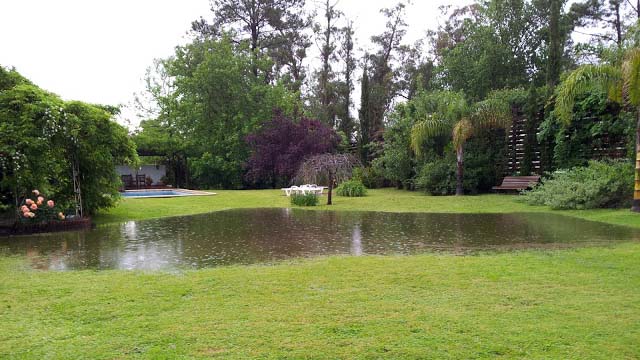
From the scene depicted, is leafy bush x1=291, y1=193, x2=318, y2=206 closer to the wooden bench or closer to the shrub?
the shrub

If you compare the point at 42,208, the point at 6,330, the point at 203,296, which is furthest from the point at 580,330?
the point at 42,208

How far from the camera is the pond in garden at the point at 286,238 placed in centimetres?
722

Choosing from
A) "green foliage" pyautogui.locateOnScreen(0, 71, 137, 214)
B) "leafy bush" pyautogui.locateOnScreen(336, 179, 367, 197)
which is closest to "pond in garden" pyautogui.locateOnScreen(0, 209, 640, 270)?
"green foliage" pyautogui.locateOnScreen(0, 71, 137, 214)

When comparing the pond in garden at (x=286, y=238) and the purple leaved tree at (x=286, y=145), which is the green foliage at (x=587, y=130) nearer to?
the pond in garden at (x=286, y=238)

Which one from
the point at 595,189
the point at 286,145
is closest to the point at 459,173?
the point at 595,189

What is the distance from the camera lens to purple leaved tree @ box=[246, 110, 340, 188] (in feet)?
83.0

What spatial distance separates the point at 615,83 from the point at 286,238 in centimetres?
954

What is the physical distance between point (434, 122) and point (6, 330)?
17.2 meters

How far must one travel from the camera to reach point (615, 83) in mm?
12164

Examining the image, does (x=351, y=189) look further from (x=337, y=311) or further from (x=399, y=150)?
(x=337, y=311)

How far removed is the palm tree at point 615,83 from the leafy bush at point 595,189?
112 cm

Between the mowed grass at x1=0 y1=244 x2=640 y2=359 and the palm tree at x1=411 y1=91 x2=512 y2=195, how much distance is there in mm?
12250

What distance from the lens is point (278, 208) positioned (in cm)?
1520

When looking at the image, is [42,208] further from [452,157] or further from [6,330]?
[452,157]
